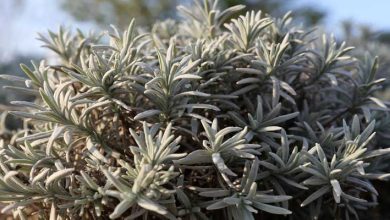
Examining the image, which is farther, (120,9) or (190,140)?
(120,9)

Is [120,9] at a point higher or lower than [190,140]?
higher

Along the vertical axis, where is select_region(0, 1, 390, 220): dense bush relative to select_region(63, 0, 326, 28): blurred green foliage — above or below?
below

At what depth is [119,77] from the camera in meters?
2.22

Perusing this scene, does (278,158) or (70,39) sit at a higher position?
(70,39)

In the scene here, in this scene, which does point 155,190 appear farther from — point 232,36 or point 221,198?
point 232,36

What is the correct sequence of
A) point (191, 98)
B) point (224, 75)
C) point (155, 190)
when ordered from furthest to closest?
point (224, 75) < point (191, 98) < point (155, 190)

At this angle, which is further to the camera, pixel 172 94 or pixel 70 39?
pixel 70 39

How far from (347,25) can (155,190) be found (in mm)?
4452

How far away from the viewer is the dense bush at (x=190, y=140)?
202cm

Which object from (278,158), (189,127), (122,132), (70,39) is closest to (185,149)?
(189,127)

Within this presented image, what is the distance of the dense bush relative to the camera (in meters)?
2.02

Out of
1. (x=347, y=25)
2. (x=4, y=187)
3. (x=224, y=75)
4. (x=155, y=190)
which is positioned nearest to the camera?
(x=155, y=190)

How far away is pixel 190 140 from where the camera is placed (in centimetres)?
246

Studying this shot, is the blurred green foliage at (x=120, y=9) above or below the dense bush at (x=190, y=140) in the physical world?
above
